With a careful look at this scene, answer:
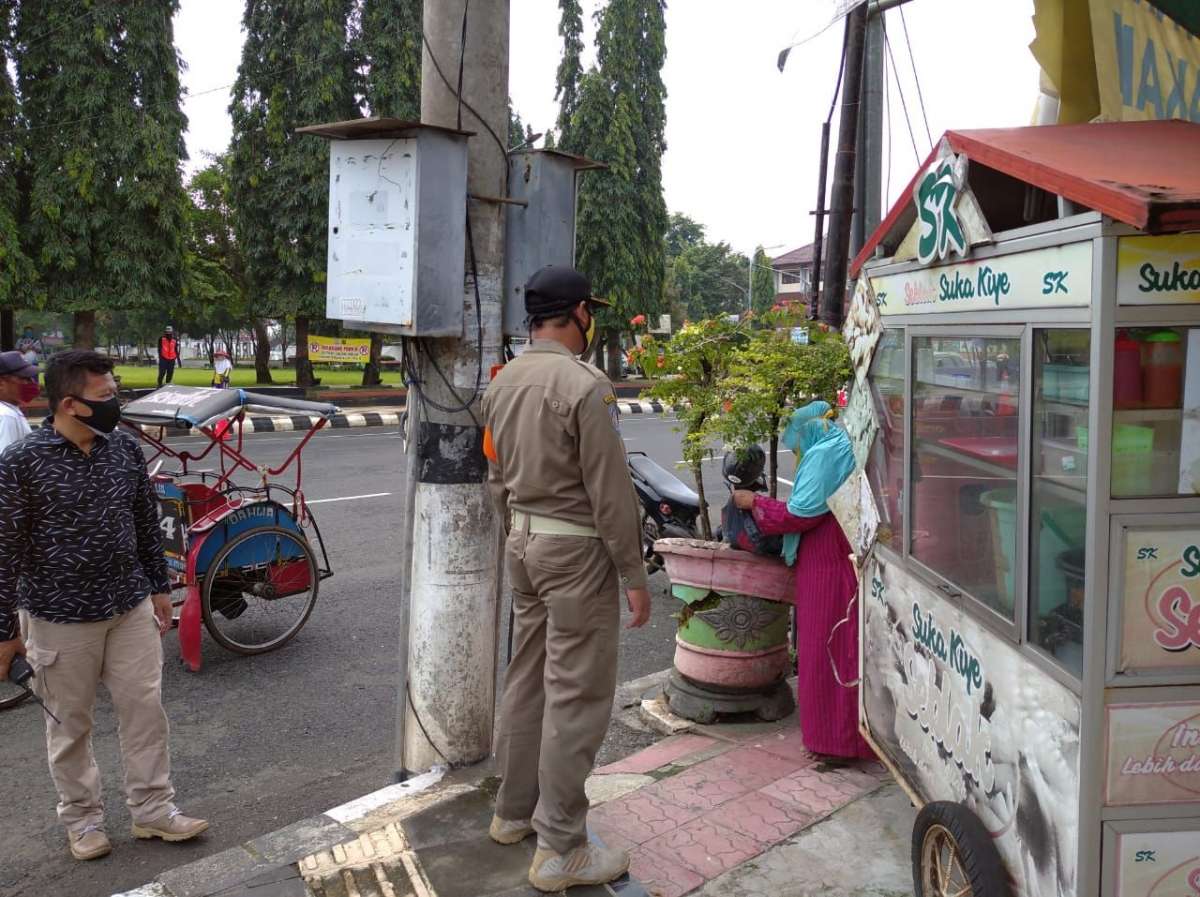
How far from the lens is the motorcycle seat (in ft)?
25.1

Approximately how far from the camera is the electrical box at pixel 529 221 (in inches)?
150

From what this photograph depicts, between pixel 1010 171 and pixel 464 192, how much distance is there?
185cm

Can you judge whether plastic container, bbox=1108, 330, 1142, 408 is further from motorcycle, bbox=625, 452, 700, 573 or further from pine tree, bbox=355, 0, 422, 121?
pine tree, bbox=355, 0, 422, 121

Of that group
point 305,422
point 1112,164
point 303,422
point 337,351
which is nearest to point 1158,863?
point 1112,164

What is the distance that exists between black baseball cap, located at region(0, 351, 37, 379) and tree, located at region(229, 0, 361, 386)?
64.0ft

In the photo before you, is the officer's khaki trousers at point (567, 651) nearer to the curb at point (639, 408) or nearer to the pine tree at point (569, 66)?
the curb at point (639, 408)

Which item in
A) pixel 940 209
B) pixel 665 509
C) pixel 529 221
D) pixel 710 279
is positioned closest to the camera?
pixel 940 209

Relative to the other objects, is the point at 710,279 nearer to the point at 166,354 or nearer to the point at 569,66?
the point at 569,66

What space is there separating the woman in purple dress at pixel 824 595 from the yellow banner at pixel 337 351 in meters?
22.8

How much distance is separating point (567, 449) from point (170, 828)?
220cm

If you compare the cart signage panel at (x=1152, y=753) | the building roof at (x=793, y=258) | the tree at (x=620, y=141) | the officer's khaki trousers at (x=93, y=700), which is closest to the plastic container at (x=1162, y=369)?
the cart signage panel at (x=1152, y=753)

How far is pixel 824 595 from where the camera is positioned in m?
4.11

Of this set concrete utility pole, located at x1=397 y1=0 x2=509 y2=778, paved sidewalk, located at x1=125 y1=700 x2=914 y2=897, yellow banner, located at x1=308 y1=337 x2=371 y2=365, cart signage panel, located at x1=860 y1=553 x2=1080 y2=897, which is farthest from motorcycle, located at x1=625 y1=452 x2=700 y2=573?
yellow banner, located at x1=308 y1=337 x2=371 y2=365

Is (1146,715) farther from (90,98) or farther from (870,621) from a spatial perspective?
(90,98)
